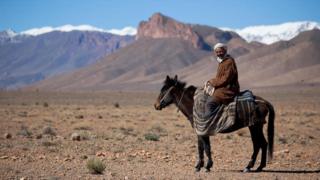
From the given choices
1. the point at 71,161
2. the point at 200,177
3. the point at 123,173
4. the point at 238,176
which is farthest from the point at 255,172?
the point at 71,161

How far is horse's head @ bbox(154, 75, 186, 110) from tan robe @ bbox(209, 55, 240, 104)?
4.02ft

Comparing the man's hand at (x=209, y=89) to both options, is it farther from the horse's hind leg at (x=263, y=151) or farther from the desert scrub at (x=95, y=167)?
the desert scrub at (x=95, y=167)

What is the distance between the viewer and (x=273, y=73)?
156 m

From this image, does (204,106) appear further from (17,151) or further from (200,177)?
(17,151)

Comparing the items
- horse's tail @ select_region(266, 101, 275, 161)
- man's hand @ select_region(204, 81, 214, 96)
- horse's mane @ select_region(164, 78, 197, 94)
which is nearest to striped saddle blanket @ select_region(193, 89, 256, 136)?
man's hand @ select_region(204, 81, 214, 96)

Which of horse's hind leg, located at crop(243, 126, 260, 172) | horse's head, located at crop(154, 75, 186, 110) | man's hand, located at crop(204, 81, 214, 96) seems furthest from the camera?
horse's head, located at crop(154, 75, 186, 110)

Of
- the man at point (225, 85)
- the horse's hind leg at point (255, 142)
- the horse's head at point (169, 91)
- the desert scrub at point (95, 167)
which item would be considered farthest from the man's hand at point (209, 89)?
the desert scrub at point (95, 167)

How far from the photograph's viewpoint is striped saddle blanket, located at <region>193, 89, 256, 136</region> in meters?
12.5

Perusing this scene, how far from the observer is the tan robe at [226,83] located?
1252cm

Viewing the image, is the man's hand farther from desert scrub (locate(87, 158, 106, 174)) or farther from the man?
desert scrub (locate(87, 158, 106, 174))

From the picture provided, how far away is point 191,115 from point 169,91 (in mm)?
847

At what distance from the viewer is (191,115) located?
13266 millimetres

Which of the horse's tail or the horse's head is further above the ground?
the horse's head

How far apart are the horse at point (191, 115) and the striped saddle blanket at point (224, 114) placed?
0.60 ft
